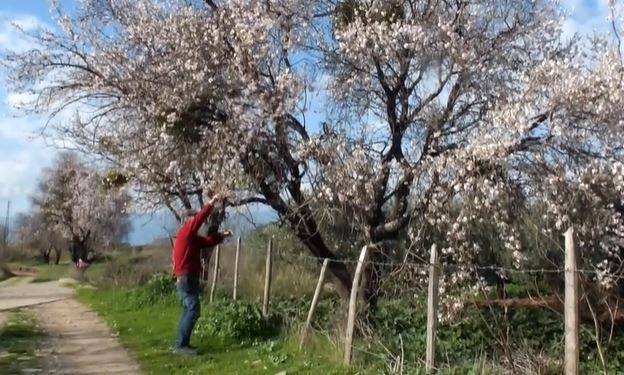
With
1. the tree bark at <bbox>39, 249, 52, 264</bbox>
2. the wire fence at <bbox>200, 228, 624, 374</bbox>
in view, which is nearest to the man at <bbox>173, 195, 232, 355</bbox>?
the wire fence at <bbox>200, 228, 624, 374</bbox>

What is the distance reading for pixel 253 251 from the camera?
22.7 metres

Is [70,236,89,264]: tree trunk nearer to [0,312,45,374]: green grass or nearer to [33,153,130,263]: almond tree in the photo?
[33,153,130,263]: almond tree

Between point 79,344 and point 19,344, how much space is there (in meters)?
0.96

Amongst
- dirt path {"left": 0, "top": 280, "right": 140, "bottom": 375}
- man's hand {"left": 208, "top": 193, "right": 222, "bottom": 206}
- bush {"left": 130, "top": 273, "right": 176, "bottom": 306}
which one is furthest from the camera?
bush {"left": 130, "top": 273, "right": 176, "bottom": 306}

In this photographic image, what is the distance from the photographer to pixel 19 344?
48.3 feet

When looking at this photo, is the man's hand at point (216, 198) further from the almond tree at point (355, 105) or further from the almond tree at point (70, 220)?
the almond tree at point (70, 220)

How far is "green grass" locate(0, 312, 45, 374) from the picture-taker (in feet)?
39.9

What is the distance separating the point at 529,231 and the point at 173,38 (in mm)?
6317

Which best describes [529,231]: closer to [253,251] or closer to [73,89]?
[73,89]

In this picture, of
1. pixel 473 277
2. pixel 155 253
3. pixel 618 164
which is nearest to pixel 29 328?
pixel 473 277

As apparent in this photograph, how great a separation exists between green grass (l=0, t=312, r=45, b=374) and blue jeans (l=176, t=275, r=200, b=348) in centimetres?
195

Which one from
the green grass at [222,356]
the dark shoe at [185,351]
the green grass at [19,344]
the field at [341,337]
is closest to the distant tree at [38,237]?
the green grass at [19,344]

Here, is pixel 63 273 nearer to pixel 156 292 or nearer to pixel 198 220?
pixel 156 292

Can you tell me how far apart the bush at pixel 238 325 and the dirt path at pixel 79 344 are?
136 centimetres
